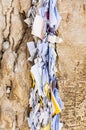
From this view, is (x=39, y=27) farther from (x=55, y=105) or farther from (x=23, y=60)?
(x=55, y=105)

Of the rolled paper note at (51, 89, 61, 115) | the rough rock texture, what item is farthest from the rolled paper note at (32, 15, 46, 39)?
the rolled paper note at (51, 89, 61, 115)

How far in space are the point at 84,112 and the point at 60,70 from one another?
19cm

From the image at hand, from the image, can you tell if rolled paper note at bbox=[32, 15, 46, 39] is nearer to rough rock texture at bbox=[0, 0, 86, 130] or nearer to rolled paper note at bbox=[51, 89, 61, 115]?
rough rock texture at bbox=[0, 0, 86, 130]

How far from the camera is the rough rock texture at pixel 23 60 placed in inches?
50.8

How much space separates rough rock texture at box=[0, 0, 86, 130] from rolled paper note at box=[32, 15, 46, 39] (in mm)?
48

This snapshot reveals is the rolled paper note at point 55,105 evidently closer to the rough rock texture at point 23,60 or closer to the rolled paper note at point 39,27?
the rough rock texture at point 23,60

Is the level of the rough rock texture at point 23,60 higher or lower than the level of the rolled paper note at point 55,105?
higher

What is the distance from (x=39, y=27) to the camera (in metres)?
1.26

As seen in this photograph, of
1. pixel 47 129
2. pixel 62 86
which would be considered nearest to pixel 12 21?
pixel 62 86

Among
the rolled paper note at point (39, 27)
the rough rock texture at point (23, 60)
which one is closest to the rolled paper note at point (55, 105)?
the rough rock texture at point (23, 60)

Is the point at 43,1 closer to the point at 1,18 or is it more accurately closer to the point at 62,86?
the point at 1,18

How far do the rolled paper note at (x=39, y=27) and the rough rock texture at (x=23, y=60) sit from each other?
48mm

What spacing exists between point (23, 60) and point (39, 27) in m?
0.14

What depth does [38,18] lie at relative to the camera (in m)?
1.25
